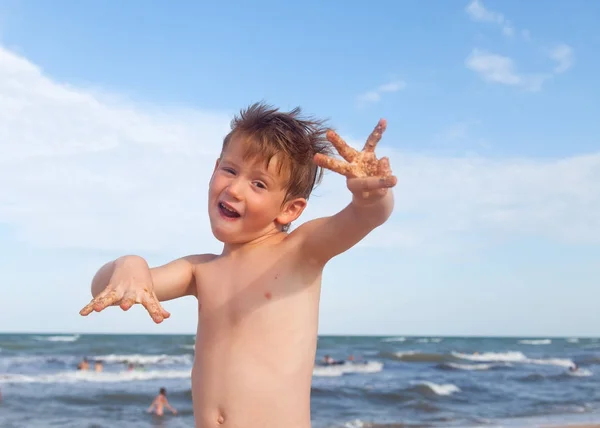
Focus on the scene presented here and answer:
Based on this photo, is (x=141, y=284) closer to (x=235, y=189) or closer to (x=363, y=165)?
(x=235, y=189)

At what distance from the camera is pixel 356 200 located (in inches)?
86.4

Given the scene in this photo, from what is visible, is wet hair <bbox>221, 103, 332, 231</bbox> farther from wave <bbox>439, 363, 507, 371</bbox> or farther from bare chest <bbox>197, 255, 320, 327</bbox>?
wave <bbox>439, 363, 507, 371</bbox>

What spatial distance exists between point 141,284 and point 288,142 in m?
0.70

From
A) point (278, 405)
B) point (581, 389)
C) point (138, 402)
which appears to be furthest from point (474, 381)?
point (278, 405)

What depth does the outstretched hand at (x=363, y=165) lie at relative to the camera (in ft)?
6.81

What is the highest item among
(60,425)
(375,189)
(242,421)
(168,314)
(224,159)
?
(224,159)

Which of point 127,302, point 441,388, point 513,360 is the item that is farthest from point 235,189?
point 513,360

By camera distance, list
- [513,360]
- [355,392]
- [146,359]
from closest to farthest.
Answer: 1. [355,392]
2. [146,359]
3. [513,360]

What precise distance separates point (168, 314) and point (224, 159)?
0.71 m

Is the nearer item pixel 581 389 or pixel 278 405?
pixel 278 405

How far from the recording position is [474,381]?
19750 mm

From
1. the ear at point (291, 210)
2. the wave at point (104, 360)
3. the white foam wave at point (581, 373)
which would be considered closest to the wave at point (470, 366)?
the white foam wave at point (581, 373)

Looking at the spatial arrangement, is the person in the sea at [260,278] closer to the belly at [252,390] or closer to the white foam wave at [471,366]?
the belly at [252,390]

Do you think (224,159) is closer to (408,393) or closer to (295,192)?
(295,192)
